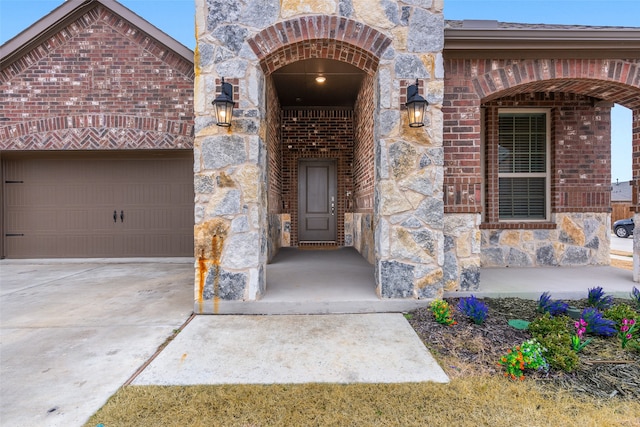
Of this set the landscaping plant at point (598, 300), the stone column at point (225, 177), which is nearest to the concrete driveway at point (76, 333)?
the stone column at point (225, 177)

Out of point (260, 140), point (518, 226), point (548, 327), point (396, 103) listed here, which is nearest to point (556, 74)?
point (396, 103)

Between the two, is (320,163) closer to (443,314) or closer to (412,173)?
(412,173)

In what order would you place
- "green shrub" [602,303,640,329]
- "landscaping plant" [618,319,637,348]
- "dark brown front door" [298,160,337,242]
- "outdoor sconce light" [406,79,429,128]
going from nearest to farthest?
"landscaping plant" [618,319,637,348] → "green shrub" [602,303,640,329] → "outdoor sconce light" [406,79,429,128] → "dark brown front door" [298,160,337,242]

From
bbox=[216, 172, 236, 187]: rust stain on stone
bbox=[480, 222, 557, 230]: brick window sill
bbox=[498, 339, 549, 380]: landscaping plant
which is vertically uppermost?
bbox=[216, 172, 236, 187]: rust stain on stone

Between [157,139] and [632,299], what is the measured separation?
7718 millimetres

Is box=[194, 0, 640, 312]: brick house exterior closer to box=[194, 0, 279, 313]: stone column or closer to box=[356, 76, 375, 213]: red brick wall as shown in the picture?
box=[194, 0, 279, 313]: stone column

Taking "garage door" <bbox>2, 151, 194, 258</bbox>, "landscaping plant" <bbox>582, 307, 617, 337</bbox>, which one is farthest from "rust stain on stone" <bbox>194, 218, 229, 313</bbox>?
"garage door" <bbox>2, 151, 194, 258</bbox>

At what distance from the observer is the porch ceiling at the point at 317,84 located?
16.1 ft

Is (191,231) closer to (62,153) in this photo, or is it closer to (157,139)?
(157,139)

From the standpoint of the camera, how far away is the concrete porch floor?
10.7 feet

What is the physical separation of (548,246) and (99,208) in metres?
8.79

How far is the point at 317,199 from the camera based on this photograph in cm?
762

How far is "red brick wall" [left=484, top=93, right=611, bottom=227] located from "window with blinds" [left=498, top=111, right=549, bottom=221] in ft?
0.59

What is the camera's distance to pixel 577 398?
6.22 ft
